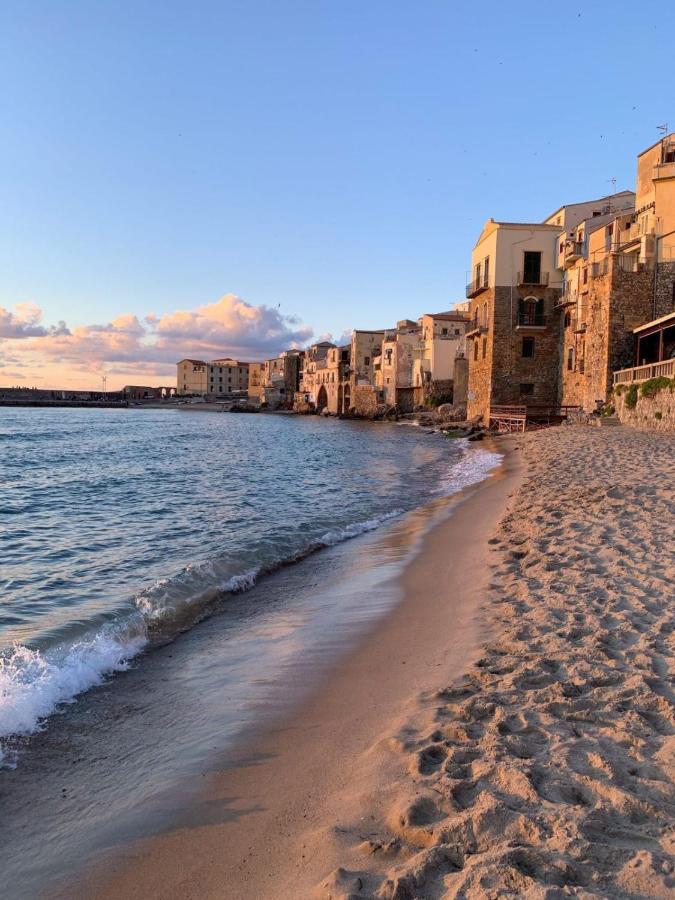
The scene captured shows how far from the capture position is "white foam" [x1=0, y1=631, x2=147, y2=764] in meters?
4.49

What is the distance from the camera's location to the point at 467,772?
10.2 ft

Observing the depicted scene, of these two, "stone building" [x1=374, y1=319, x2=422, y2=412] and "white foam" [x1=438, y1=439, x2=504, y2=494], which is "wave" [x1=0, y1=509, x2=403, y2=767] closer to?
"white foam" [x1=438, y1=439, x2=504, y2=494]

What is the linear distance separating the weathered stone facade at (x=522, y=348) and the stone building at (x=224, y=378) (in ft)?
380

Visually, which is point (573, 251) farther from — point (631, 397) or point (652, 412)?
point (652, 412)

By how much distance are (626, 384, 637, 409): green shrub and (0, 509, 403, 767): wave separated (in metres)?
22.6

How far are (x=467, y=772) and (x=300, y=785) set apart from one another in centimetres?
92

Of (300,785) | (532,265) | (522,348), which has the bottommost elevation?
(300,785)

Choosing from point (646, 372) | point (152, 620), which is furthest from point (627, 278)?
point (152, 620)

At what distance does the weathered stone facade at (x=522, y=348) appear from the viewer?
41594mm

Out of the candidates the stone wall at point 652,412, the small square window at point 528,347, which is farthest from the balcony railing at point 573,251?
the stone wall at point 652,412

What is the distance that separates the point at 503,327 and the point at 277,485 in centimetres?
2802

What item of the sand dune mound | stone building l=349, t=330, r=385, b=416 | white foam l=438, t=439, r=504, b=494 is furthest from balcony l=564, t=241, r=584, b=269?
stone building l=349, t=330, r=385, b=416

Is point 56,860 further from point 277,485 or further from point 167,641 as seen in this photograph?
point 277,485

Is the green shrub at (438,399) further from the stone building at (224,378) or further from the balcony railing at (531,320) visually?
the stone building at (224,378)
